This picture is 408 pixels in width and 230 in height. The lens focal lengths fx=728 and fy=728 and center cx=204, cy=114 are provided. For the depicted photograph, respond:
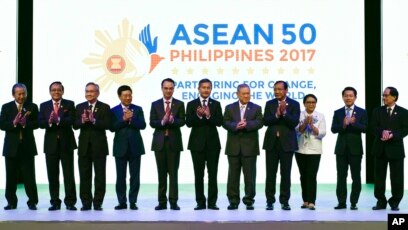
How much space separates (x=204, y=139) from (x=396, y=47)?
4098mm

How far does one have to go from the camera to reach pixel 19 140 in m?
7.77

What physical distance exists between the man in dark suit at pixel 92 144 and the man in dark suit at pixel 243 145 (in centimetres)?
131

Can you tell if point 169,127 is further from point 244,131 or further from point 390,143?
point 390,143

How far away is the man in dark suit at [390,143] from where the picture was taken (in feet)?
25.0

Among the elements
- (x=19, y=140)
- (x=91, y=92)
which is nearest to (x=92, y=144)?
(x=91, y=92)

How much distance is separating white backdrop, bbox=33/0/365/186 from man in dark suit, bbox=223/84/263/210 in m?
2.62

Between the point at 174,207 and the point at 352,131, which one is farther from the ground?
the point at 352,131

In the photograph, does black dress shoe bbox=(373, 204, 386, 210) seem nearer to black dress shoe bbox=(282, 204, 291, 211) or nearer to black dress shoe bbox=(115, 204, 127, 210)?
black dress shoe bbox=(282, 204, 291, 211)

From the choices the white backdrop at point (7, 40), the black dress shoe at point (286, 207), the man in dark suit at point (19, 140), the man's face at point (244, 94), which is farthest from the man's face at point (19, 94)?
the white backdrop at point (7, 40)

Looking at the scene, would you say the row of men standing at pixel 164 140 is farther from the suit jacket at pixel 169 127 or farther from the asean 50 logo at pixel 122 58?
the asean 50 logo at pixel 122 58

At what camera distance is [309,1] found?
1055 cm

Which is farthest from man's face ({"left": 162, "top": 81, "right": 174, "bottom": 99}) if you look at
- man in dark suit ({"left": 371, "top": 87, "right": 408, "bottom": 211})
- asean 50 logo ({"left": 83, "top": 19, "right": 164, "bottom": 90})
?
asean 50 logo ({"left": 83, "top": 19, "right": 164, "bottom": 90})

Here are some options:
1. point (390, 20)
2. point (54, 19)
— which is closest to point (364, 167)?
point (390, 20)

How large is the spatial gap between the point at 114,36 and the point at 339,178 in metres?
4.36
